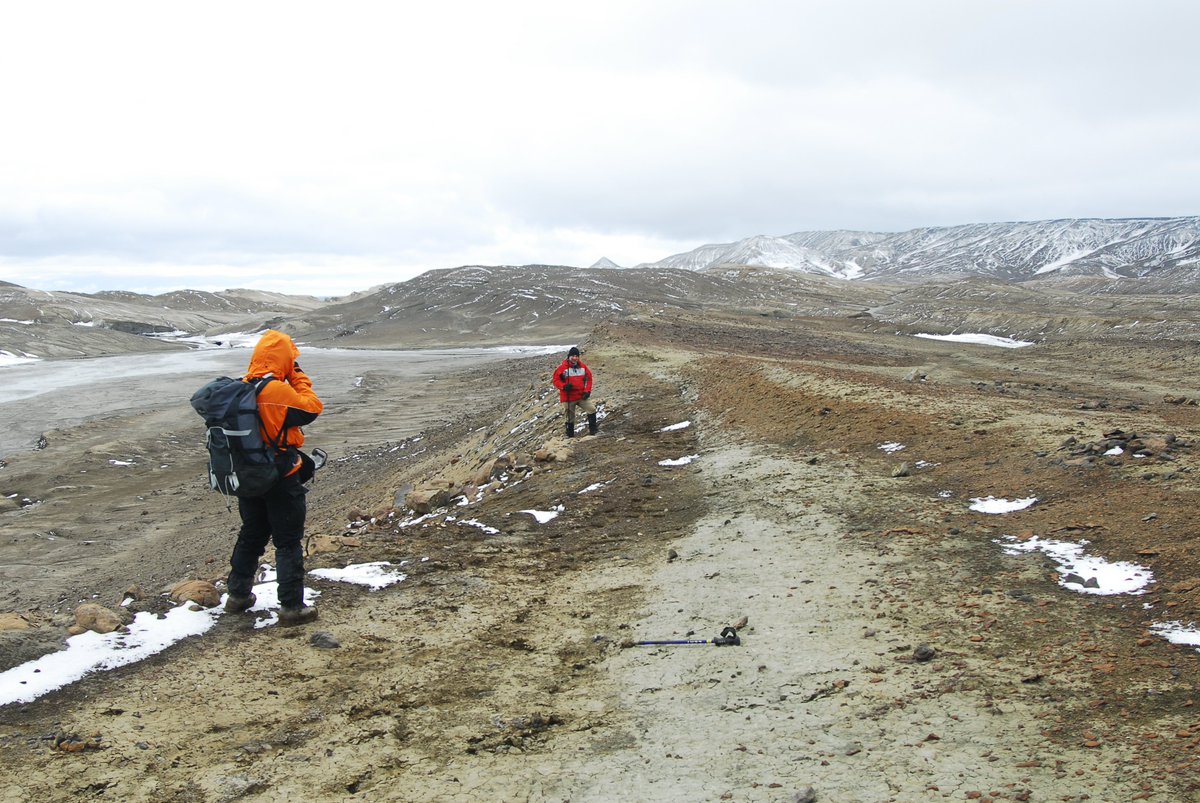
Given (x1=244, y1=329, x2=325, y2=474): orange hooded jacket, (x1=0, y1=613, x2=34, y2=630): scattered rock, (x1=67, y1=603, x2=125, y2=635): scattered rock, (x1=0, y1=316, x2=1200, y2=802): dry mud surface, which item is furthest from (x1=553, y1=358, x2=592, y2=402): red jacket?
(x1=0, y1=613, x2=34, y2=630): scattered rock

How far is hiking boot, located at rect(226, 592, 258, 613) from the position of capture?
6.25 m

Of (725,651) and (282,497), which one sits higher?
(282,497)

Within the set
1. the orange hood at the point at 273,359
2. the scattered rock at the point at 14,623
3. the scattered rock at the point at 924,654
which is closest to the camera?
the scattered rock at the point at 924,654

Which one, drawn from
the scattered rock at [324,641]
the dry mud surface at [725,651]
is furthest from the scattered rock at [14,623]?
the scattered rock at [324,641]

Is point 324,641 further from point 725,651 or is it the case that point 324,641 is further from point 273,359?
point 725,651

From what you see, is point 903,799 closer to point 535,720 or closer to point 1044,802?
point 1044,802

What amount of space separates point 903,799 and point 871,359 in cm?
2575

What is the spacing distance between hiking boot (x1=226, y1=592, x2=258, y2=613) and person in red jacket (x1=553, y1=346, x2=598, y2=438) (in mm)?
8363

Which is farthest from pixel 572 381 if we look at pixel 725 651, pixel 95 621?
pixel 95 621

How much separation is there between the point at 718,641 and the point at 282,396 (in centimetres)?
365

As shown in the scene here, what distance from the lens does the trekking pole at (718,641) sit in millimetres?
5691

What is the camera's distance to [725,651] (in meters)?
5.60

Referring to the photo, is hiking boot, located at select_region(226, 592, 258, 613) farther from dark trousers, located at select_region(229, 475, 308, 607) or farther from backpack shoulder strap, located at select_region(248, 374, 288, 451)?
backpack shoulder strap, located at select_region(248, 374, 288, 451)

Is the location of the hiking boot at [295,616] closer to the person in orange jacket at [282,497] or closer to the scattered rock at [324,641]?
the person in orange jacket at [282,497]
